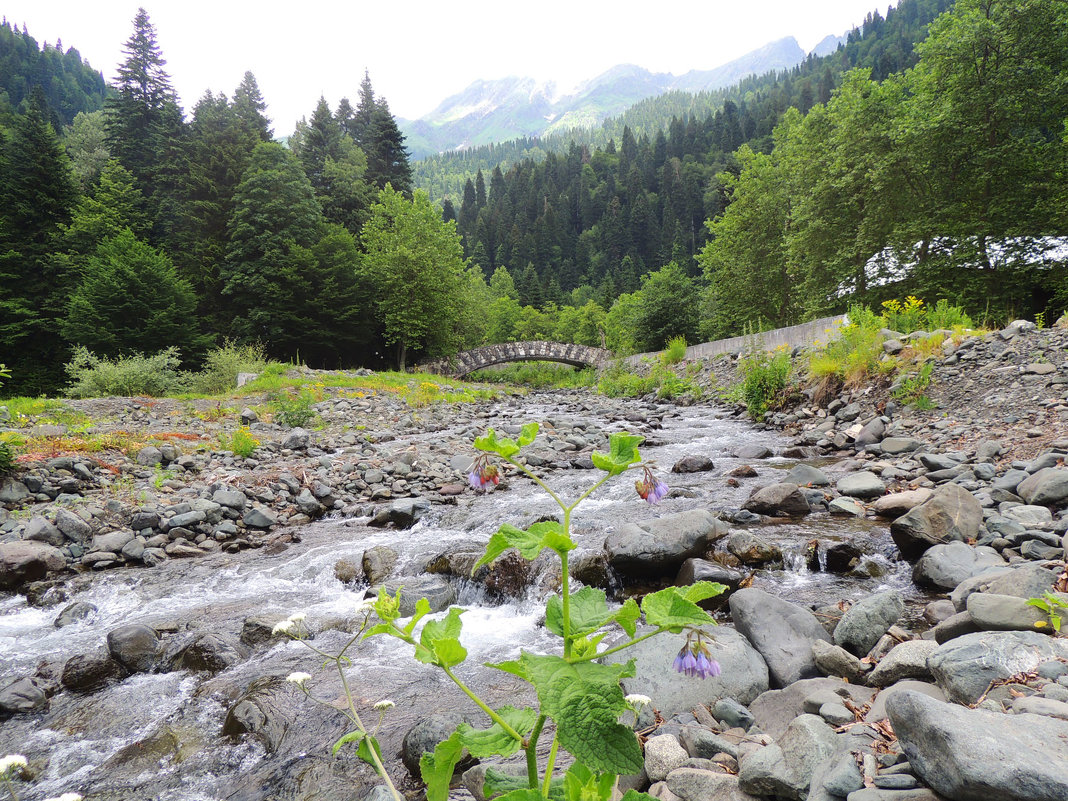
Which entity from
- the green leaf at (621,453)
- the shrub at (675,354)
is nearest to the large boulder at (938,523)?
the green leaf at (621,453)

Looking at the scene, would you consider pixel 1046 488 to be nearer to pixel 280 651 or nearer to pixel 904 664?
pixel 904 664

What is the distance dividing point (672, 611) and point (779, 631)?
9.15 ft

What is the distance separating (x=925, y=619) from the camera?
327 centimetres

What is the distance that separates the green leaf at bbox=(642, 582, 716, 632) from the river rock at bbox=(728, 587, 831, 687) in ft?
8.46

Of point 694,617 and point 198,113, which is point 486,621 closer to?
point 694,617

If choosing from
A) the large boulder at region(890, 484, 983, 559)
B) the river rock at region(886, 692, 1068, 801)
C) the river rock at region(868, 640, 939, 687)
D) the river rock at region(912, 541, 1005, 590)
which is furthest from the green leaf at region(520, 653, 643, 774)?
the large boulder at region(890, 484, 983, 559)

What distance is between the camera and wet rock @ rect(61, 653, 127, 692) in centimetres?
367

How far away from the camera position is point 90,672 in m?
3.73

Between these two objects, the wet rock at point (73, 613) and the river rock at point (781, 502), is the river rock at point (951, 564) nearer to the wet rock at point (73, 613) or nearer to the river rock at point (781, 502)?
the river rock at point (781, 502)

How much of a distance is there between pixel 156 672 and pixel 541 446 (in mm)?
7967

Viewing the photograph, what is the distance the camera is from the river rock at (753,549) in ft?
15.4

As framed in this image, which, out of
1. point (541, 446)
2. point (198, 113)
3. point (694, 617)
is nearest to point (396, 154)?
point (198, 113)

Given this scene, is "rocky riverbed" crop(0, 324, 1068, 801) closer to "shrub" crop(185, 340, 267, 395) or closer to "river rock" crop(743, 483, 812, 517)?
"river rock" crop(743, 483, 812, 517)

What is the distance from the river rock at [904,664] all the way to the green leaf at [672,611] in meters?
2.28
